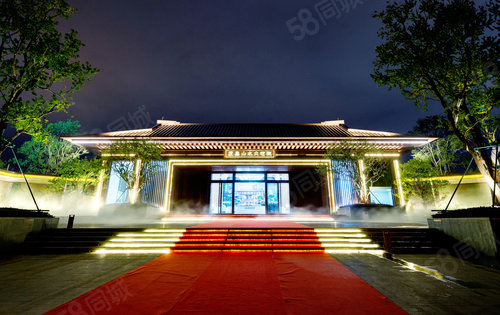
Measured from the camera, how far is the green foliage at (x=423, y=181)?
11594mm

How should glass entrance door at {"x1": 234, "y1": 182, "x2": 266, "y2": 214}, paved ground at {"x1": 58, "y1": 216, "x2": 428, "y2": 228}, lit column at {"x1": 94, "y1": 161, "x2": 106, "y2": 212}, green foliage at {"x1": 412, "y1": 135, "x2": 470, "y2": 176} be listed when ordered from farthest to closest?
green foliage at {"x1": 412, "y1": 135, "x2": 470, "y2": 176} → glass entrance door at {"x1": 234, "y1": 182, "x2": 266, "y2": 214} → lit column at {"x1": 94, "y1": 161, "x2": 106, "y2": 212} → paved ground at {"x1": 58, "y1": 216, "x2": 428, "y2": 228}

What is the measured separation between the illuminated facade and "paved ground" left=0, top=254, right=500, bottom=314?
5.94 meters

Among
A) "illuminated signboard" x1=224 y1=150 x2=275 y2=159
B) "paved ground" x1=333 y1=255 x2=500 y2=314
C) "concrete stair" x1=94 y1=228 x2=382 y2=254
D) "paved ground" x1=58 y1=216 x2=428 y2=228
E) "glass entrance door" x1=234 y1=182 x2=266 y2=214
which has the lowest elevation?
"paved ground" x1=333 y1=255 x2=500 y2=314

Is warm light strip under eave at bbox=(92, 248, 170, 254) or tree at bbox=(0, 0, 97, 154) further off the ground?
tree at bbox=(0, 0, 97, 154)

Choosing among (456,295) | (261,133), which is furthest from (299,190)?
(456,295)

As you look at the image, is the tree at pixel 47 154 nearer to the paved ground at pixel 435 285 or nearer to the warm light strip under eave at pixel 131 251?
the warm light strip under eave at pixel 131 251

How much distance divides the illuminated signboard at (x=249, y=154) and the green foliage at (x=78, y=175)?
7.35 meters

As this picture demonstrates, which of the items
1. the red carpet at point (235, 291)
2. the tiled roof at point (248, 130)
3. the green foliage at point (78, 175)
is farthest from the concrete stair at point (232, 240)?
the green foliage at point (78, 175)

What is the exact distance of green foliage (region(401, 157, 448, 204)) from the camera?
11.6m

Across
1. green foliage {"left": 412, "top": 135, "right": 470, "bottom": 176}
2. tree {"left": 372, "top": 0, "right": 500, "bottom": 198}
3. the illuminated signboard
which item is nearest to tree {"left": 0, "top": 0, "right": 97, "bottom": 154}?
the illuminated signboard

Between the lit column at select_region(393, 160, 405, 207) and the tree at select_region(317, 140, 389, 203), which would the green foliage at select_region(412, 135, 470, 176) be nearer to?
the lit column at select_region(393, 160, 405, 207)

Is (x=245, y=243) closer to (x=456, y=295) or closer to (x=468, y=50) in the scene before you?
(x=456, y=295)

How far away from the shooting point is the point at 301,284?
3129 millimetres

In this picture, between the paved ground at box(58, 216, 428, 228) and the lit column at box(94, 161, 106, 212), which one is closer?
the paved ground at box(58, 216, 428, 228)
